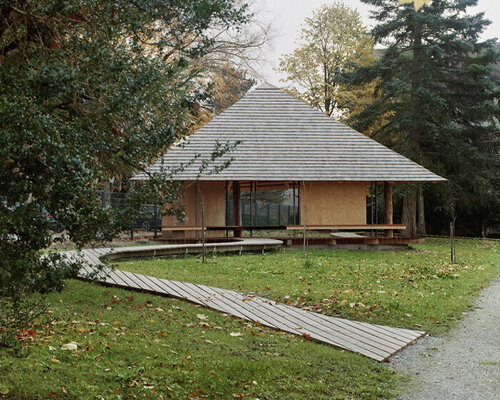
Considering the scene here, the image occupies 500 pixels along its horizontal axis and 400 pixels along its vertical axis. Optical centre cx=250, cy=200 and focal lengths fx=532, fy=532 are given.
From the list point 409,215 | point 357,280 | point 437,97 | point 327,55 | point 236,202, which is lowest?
point 357,280

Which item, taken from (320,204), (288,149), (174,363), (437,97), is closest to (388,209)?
(320,204)

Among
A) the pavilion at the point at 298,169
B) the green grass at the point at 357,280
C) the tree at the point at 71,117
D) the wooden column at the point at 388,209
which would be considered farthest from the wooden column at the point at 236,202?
the tree at the point at 71,117

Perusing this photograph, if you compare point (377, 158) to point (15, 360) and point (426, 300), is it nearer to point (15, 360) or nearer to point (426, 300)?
point (426, 300)

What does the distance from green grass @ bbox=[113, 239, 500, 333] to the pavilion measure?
3565 mm

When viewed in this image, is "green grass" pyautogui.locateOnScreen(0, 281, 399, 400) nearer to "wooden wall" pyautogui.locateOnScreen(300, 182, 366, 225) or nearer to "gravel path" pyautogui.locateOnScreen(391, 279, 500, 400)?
"gravel path" pyautogui.locateOnScreen(391, 279, 500, 400)

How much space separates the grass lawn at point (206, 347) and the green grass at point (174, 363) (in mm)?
11

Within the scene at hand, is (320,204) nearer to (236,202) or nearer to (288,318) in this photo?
(236,202)

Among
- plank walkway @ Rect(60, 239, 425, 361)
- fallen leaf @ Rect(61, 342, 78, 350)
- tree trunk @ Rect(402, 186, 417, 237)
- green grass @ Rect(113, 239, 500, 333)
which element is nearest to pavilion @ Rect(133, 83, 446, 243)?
green grass @ Rect(113, 239, 500, 333)

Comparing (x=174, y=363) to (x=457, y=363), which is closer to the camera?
(x=174, y=363)

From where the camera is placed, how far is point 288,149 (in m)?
20.9

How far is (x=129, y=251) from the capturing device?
13.9m

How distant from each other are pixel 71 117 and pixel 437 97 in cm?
2280

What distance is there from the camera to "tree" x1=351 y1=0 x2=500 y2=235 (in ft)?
83.3

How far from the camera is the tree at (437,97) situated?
25391mm
